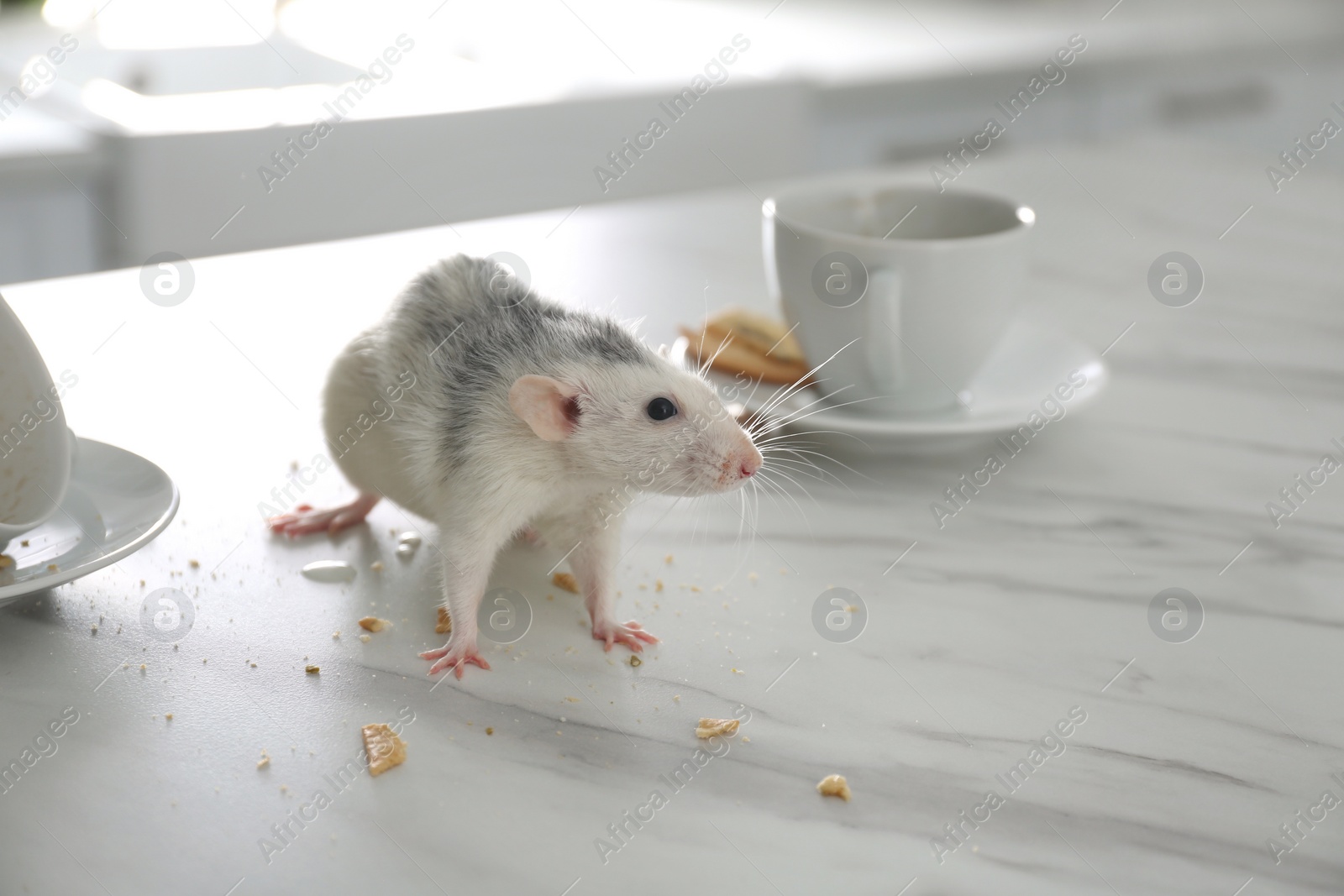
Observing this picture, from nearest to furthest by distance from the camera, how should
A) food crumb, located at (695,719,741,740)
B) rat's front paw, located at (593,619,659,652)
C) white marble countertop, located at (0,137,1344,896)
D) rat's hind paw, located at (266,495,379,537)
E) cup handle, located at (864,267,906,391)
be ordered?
white marble countertop, located at (0,137,1344,896) → food crumb, located at (695,719,741,740) → rat's front paw, located at (593,619,659,652) → rat's hind paw, located at (266,495,379,537) → cup handle, located at (864,267,906,391)

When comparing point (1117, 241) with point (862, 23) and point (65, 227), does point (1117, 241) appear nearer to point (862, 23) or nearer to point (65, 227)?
point (65, 227)

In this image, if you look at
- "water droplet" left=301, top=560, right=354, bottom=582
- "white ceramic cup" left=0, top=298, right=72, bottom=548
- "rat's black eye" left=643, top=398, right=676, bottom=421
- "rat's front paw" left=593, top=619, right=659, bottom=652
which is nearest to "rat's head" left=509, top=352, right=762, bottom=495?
"rat's black eye" left=643, top=398, right=676, bottom=421

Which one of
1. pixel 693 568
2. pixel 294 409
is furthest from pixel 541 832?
pixel 294 409

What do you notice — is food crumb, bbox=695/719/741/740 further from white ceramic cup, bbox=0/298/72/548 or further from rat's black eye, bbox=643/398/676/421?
white ceramic cup, bbox=0/298/72/548

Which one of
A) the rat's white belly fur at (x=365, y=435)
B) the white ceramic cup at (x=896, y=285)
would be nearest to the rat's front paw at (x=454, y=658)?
the rat's white belly fur at (x=365, y=435)

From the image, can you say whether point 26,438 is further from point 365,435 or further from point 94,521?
point 365,435
